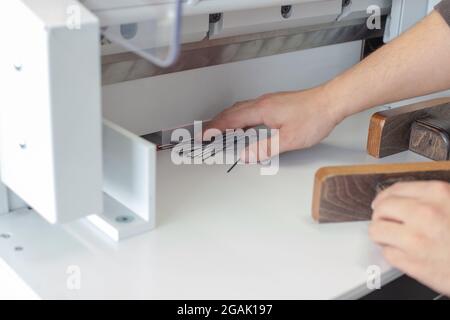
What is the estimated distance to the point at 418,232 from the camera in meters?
0.75

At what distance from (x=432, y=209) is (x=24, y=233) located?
48 cm

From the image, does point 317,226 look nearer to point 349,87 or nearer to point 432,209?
point 432,209

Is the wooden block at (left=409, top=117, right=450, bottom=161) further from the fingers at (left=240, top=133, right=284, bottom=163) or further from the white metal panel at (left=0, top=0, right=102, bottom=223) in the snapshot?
the white metal panel at (left=0, top=0, right=102, bottom=223)

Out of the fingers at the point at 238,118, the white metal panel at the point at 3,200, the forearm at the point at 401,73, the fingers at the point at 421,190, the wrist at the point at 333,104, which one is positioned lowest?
the white metal panel at the point at 3,200

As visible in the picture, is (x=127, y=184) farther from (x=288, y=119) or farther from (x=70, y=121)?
(x=288, y=119)

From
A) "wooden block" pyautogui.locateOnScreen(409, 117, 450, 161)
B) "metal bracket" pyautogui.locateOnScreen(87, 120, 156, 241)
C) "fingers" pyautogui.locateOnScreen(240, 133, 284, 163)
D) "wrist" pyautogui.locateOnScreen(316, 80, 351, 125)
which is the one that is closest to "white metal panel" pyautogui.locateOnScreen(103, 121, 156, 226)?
"metal bracket" pyautogui.locateOnScreen(87, 120, 156, 241)

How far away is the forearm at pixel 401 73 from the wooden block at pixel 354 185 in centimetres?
23

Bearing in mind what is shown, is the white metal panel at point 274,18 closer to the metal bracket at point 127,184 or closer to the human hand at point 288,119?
the human hand at point 288,119

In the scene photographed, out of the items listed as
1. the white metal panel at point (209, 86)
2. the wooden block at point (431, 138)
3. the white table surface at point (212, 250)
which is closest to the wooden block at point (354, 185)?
the white table surface at point (212, 250)

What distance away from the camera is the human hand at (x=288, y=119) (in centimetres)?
104

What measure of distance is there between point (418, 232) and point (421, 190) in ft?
0.18

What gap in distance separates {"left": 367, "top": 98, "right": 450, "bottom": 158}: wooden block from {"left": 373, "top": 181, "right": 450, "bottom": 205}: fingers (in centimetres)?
27

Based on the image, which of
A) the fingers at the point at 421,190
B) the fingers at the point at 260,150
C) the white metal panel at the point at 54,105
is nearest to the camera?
the white metal panel at the point at 54,105

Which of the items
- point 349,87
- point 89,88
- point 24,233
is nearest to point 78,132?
point 89,88
